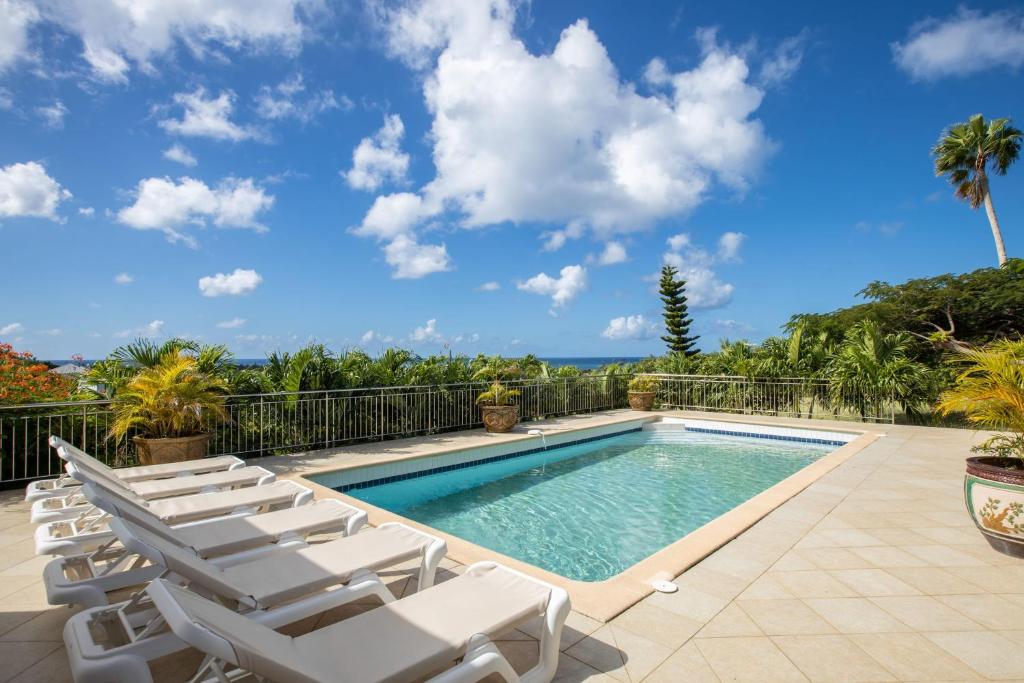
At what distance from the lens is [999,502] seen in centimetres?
348

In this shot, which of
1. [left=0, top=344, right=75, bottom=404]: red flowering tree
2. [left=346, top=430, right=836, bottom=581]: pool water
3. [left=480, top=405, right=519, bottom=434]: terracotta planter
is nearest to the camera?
[left=346, top=430, right=836, bottom=581]: pool water

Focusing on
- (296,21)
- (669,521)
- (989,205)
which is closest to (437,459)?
(669,521)

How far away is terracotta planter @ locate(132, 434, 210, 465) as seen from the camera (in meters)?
5.47

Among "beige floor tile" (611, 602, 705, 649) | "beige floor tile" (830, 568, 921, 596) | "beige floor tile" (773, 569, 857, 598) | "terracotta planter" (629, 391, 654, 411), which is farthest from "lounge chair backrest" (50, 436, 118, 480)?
"terracotta planter" (629, 391, 654, 411)

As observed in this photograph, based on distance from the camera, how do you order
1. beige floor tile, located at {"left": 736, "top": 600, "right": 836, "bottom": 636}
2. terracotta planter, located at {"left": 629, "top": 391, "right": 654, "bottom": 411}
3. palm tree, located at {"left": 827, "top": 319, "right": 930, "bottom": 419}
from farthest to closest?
terracotta planter, located at {"left": 629, "top": 391, "right": 654, "bottom": 411} → palm tree, located at {"left": 827, "top": 319, "right": 930, "bottom": 419} → beige floor tile, located at {"left": 736, "top": 600, "right": 836, "bottom": 636}

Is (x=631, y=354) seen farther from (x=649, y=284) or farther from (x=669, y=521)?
(x=669, y=521)

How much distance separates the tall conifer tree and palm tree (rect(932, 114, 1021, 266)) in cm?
1200

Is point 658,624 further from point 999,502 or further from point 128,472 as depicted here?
point 128,472

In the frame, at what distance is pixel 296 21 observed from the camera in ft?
25.4

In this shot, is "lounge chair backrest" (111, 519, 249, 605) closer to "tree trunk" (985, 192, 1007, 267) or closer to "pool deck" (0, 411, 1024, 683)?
"pool deck" (0, 411, 1024, 683)

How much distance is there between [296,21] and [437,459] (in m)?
7.29

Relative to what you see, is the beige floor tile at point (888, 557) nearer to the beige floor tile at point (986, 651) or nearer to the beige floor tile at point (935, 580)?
the beige floor tile at point (935, 580)

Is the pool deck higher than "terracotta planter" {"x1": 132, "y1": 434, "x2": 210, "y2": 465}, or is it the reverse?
"terracotta planter" {"x1": 132, "y1": 434, "x2": 210, "y2": 465}

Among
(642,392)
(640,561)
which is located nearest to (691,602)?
(640,561)
